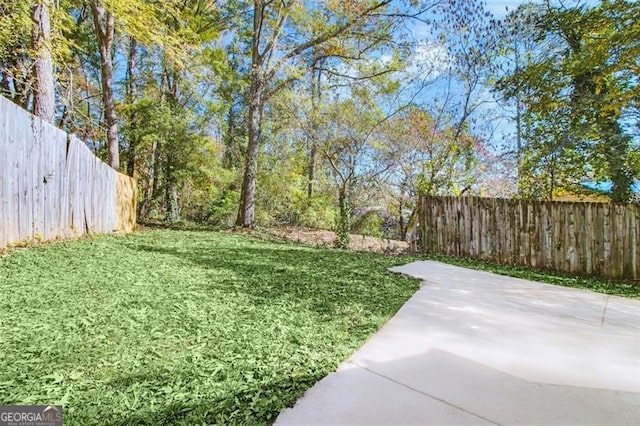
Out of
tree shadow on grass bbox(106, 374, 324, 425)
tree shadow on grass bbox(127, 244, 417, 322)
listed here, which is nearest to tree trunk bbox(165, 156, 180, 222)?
tree shadow on grass bbox(127, 244, 417, 322)

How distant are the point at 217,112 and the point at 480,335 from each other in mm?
10485

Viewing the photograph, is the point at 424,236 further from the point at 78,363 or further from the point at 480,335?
the point at 78,363

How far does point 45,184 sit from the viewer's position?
4535 mm

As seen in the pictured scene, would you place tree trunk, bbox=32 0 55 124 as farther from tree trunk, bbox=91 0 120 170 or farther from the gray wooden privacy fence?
the gray wooden privacy fence

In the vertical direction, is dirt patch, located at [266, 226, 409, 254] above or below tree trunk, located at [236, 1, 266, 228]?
below

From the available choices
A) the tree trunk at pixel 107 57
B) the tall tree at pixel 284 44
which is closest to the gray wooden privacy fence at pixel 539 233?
the tall tree at pixel 284 44

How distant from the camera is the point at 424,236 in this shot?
609 centimetres

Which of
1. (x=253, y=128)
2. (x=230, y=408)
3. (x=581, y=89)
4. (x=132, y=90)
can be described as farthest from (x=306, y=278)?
(x=132, y=90)

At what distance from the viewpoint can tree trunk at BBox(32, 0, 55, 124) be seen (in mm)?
4891

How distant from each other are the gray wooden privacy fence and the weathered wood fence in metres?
5.66

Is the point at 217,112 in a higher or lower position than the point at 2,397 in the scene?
higher

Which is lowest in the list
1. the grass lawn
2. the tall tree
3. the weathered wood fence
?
the grass lawn

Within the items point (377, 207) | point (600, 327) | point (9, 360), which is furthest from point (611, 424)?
point (377, 207)

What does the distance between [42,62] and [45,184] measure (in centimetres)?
192
